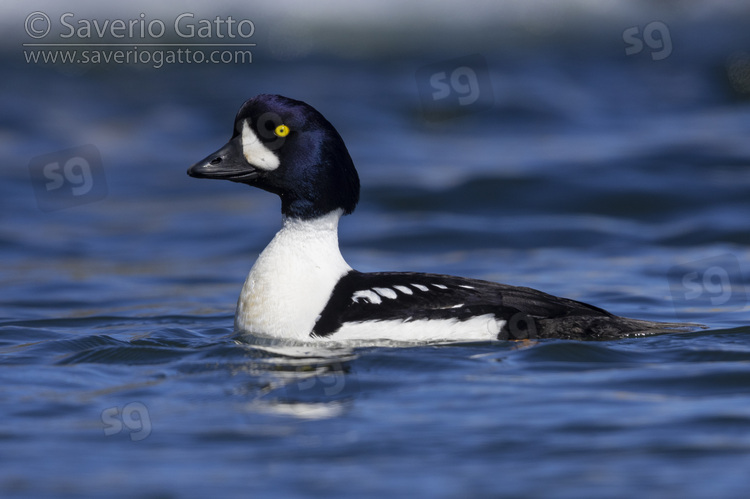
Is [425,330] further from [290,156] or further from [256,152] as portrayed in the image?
[256,152]

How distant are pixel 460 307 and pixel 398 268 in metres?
4.64

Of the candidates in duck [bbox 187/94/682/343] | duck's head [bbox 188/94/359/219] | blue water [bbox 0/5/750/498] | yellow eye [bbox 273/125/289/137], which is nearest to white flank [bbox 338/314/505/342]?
duck [bbox 187/94/682/343]

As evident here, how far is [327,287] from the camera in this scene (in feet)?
24.5

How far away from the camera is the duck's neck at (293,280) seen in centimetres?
732

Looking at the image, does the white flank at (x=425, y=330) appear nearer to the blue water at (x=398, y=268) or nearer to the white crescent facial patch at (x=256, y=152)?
the blue water at (x=398, y=268)

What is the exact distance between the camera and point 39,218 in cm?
1450

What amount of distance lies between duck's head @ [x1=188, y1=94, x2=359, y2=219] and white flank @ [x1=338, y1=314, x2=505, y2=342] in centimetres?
93

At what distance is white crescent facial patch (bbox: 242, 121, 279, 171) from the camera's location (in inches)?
299

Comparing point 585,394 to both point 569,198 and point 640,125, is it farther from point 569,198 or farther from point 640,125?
point 640,125

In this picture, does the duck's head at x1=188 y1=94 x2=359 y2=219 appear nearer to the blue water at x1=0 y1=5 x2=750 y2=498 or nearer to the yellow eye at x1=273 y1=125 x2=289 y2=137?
the yellow eye at x1=273 y1=125 x2=289 y2=137

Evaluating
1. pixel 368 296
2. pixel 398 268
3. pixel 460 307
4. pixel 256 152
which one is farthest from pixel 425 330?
pixel 398 268

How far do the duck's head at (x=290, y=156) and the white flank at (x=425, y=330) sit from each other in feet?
3.04

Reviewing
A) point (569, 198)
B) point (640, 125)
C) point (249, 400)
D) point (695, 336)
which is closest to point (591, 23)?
point (640, 125)

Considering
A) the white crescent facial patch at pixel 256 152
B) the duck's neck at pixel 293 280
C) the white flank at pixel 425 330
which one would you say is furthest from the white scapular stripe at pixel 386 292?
the white crescent facial patch at pixel 256 152
